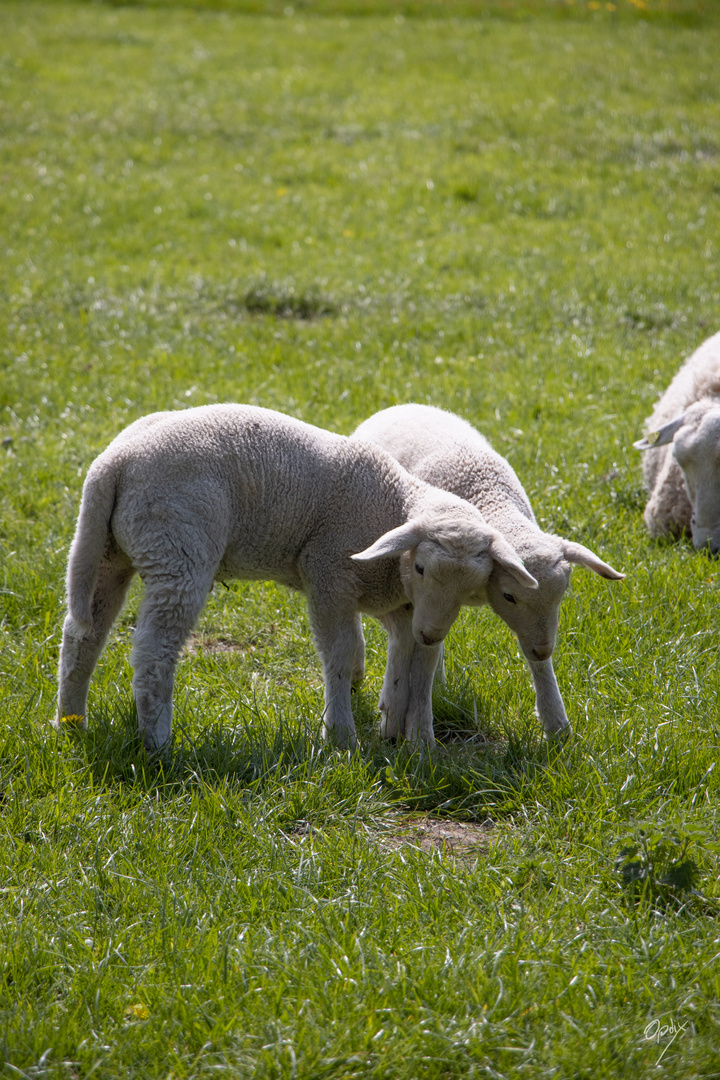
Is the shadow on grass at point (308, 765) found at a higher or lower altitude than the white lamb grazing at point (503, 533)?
lower

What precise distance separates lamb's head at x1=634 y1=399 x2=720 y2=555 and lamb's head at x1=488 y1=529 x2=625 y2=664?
198cm

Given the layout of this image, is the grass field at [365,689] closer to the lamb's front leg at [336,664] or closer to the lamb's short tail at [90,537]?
the lamb's front leg at [336,664]

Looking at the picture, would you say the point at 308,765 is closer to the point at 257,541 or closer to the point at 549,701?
the point at 257,541

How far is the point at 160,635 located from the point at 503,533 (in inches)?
51.3

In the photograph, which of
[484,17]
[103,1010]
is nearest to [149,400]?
[103,1010]

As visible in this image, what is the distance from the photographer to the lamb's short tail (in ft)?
11.8

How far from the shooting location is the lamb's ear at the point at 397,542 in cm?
336

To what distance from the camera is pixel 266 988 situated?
261cm

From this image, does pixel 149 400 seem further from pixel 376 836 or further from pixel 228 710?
pixel 376 836

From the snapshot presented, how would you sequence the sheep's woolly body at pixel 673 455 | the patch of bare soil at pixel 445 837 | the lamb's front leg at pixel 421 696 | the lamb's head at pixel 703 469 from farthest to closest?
the sheep's woolly body at pixel 673 455 < the lamb's head at pixel 703 469 < the lamb's front leg at pixel 421 696 < the patch of bare soil at pixel 445 837

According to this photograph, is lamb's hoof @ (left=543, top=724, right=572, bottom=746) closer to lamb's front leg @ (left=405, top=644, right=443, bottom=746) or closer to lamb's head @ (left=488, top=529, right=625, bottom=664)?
lamb's head @ (left=488, top=529, right=625, bottom=664)

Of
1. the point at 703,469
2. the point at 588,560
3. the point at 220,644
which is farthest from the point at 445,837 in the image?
the point at 703,469

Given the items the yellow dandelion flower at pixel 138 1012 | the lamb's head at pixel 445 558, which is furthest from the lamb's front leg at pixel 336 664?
the yellow dandelion flower at pixel 138 1012
